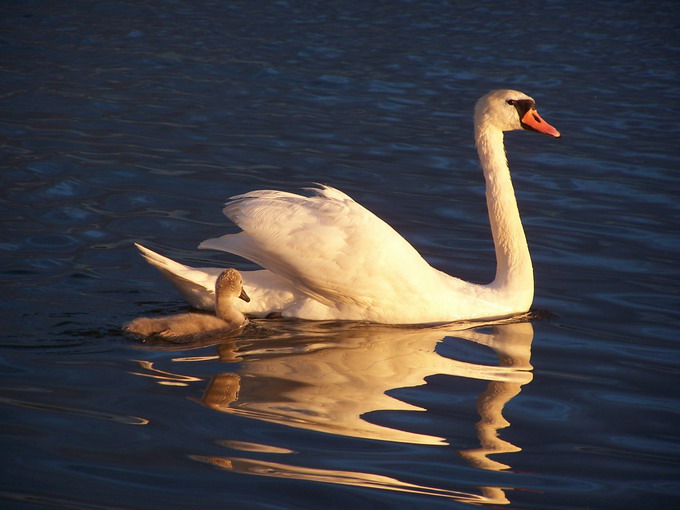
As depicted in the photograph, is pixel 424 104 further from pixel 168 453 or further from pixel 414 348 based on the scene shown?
pixel 168 453

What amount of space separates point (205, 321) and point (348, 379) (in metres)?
1.10

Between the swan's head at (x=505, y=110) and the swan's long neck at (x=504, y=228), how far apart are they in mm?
54

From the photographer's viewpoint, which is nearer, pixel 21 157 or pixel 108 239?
pixel 108 239

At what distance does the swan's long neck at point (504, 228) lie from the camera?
7.30 m

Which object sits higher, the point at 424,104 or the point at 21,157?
the point at 424,104

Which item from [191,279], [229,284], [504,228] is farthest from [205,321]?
[504,228]

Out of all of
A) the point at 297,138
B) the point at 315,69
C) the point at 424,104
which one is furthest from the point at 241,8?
the point at 297,138

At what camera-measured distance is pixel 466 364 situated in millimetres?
6215

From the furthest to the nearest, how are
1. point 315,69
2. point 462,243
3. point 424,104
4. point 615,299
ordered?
point 315,69 → point 424,104 → point 462,243 → point 615,299

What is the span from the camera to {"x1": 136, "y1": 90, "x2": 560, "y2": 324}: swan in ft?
21.8

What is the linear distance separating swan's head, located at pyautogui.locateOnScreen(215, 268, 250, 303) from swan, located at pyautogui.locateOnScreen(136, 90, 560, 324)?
0.27 metres

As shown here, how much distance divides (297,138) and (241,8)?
9922 millimetres

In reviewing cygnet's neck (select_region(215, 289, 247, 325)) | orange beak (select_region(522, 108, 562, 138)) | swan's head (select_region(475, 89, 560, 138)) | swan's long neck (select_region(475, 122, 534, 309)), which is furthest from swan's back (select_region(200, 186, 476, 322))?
orange beak (select_region(522, 108, 562, 138))

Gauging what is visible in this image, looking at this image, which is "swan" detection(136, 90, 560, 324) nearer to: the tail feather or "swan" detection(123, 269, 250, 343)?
the tail feather
